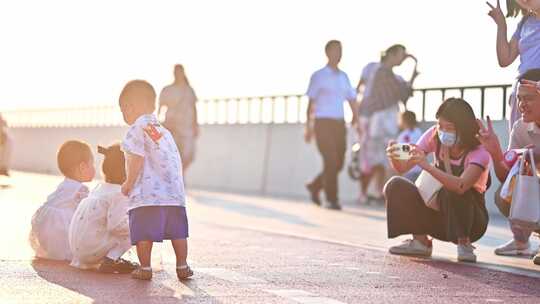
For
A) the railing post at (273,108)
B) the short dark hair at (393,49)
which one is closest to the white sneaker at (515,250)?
the short dark hair at (393,49)

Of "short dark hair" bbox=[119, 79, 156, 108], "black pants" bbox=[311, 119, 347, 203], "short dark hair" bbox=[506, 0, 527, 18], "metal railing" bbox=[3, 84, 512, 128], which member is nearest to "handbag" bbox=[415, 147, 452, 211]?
"short dark hair" bbox=[506, 0, 527, 18]

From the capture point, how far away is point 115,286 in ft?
26.4

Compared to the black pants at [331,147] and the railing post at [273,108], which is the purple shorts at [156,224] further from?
the railing post at [273,108]

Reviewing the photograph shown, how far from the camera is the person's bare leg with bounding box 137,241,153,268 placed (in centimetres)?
841

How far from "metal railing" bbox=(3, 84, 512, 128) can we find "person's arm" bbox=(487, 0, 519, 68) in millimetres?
8103

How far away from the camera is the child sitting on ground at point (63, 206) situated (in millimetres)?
9547

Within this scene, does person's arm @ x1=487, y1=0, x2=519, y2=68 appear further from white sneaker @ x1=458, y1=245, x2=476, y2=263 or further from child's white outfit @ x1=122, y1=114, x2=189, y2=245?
child's white outfit @ x1=122, y1=114, x2=189, y2=245

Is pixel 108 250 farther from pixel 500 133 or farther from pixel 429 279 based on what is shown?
pixel 500 133

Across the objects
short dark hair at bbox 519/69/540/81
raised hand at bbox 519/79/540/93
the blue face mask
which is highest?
short dark hair at bbox 519/69/540/81

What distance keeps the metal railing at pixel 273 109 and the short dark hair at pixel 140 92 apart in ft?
33.9

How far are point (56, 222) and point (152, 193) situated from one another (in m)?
1.31

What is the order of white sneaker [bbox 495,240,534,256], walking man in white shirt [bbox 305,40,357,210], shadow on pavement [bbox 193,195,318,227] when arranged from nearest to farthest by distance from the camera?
1. white sneaker [bbox 495,240,534,256]
2. shadow on pavement [bbox 193,195,318,227]
3. walking man in white shirt [bbox 305,40,357,210]

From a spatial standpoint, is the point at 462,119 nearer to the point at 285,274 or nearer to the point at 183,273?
the point at 285,274

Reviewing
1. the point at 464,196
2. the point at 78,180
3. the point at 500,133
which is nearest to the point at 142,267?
the point at 78,180
